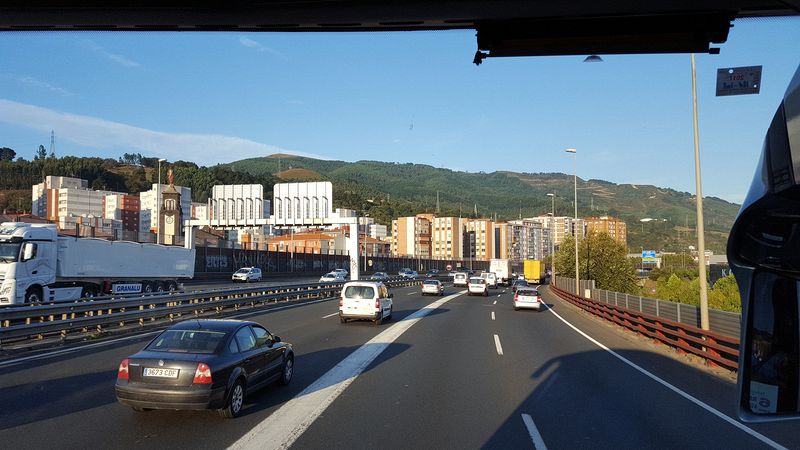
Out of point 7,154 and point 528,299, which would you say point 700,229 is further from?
point 7,154

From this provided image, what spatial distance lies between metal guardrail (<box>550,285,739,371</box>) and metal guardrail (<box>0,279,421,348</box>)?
16.0m

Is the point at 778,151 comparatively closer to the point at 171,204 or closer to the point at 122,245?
the point at 122,245

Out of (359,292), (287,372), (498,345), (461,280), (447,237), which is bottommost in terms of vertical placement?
(461,280)

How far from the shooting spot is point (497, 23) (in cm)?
550

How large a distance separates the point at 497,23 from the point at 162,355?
635 cm

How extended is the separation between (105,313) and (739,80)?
22937 millimetres

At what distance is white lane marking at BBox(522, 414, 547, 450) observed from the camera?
24.4 feet

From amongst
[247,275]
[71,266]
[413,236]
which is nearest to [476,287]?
[247,275]

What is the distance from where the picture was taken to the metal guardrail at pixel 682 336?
13.8 meters

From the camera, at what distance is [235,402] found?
8859 millimetres

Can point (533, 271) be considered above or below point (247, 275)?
below

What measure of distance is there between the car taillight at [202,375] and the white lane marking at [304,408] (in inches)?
35.8

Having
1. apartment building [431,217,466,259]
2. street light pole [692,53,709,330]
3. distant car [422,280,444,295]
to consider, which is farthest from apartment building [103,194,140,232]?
street light pole [692,53,709,330]

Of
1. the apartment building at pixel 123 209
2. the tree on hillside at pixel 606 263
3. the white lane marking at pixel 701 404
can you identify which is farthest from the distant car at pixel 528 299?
the apartment building at pixel 123 209
